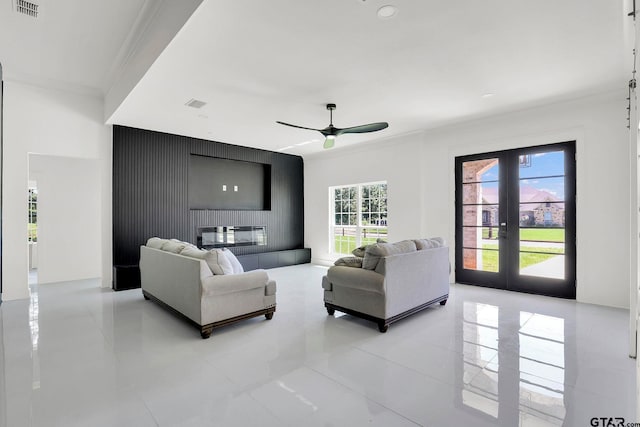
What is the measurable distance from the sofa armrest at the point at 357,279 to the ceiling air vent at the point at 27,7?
4.15 meters

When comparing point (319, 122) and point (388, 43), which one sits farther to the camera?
point (319, 122)

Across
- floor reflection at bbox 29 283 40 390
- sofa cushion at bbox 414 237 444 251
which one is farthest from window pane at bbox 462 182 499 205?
floor reflection at bbox 29 283 40 390

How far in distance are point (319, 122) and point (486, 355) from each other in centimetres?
414

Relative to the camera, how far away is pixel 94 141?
18.0 feet

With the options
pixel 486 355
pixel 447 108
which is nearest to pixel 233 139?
pixel 447 108

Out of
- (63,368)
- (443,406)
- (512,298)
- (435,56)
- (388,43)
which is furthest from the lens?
(512,298)

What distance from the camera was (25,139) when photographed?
15.9ft

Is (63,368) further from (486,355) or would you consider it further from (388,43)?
(388,43)

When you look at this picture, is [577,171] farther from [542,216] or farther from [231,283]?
[231,283]

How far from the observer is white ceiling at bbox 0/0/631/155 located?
262cm

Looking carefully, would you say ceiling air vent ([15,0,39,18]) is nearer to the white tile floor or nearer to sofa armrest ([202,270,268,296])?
sofa armrest ([202,270,268,296])

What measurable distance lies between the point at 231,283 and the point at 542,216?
4748mm

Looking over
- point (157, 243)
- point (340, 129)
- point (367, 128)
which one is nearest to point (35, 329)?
point (157, 243)

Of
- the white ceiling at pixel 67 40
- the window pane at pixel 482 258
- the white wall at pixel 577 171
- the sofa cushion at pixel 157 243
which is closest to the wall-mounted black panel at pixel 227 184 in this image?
the sofa cushion at pixel 157 243
